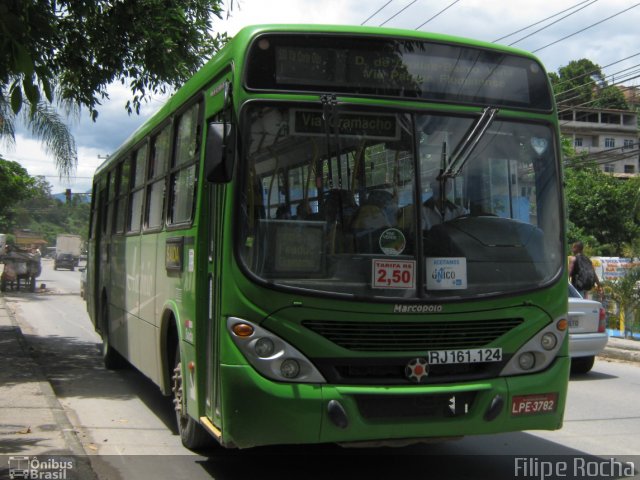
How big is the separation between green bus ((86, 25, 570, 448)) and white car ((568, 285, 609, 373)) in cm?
563

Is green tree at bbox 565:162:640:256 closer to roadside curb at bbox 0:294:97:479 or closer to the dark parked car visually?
roadside curb at bbox 0:294:97:479

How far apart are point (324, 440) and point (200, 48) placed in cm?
842

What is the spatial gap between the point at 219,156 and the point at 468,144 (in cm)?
177

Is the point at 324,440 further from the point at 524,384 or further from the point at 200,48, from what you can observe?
the point at 200,48

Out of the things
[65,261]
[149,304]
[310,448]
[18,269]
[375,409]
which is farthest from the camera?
[65,261]

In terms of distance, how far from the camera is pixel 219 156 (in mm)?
4738

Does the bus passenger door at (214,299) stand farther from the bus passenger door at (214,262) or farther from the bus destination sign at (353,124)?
the bus destination sign at (353,124)

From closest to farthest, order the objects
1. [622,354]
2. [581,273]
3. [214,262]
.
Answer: [214,262] → [622,354] → [581,273]

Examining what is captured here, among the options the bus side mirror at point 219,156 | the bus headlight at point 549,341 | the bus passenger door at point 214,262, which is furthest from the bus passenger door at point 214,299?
the bus headlight at point 549,341

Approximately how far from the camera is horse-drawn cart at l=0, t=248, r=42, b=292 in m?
33.2

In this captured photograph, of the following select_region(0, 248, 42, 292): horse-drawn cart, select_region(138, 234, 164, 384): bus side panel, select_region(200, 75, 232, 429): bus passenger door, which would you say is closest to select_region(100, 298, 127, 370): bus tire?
select_region(138, 234, 164, 384): bus side panel

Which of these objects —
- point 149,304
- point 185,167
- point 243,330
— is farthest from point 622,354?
point 243,330

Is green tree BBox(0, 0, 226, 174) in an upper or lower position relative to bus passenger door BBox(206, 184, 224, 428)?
upper

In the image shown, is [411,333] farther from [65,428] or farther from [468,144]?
[65,428]
